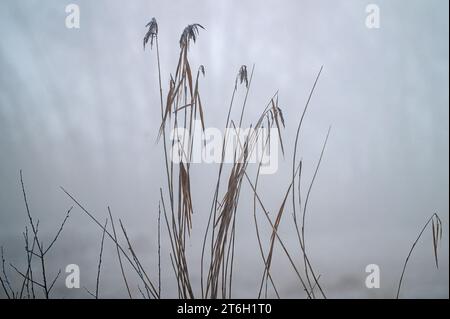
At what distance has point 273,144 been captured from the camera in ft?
3.10

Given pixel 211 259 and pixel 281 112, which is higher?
pixel 281 112

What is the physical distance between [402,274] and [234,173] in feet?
1.08

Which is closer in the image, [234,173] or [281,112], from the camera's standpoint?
[234,173]

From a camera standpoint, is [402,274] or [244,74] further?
[244,74]
